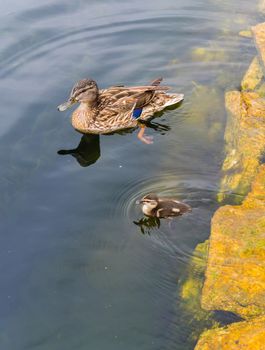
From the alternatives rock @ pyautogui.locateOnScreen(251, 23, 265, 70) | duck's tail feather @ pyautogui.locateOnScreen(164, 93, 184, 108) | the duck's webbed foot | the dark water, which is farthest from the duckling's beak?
rock @ pyautogui.locateOnScreen(251, 23, 265, 70)

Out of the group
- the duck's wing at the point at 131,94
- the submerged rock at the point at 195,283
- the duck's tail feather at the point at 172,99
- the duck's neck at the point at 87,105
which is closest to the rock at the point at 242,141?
the duck's tail feather at the point at 172,99

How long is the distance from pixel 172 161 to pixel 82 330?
295 cm

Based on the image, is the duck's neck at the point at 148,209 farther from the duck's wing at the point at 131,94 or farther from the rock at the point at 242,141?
→ the duck's wing at the point at 131,94

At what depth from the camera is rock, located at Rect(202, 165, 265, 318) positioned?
4734 millimetres

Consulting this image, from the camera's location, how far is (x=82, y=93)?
7871mm

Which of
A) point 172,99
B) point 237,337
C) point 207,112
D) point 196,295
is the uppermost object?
point 172,99

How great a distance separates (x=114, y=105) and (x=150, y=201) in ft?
8.80

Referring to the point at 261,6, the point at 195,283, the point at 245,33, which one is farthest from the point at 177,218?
the point at 261,6

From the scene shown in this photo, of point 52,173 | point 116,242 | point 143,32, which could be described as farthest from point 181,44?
point 116,242

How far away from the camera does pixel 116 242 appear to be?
5770 mm

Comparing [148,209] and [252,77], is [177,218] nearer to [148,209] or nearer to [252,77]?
[148,209]

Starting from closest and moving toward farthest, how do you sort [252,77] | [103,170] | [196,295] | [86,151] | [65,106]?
[196,295] → [103,170] → [86,151] → [65,106] → [252,77]

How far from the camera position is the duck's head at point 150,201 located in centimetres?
596

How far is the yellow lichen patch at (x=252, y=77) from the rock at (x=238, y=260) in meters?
2.97
